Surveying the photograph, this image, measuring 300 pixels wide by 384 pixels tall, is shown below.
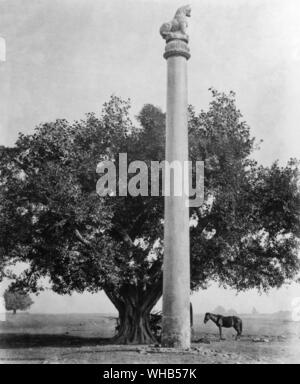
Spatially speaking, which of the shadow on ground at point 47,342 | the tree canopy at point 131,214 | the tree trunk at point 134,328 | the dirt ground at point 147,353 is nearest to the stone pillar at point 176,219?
the dirt ground at point 147,353

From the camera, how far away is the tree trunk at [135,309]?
24453mm

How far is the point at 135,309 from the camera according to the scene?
81.6 feet

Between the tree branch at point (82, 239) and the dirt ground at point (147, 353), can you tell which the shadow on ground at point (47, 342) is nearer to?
the dirt ground at point (147, 353)

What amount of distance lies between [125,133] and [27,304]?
42.1 metres

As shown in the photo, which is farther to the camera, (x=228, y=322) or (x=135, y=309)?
(x=228, y=322)

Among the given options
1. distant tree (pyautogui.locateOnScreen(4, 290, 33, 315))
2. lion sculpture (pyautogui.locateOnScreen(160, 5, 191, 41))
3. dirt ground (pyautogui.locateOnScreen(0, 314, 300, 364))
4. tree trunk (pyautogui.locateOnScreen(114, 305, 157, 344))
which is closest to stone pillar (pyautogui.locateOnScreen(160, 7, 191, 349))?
lion sculpture (pyautogui.locateOnScreen(160, 5, 191, 41))

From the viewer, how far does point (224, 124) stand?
2512 centimetres

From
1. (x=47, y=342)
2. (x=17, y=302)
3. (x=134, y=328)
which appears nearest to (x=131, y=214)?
(x=134, y=328)

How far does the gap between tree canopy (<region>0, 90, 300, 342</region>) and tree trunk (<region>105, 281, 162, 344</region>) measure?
48 mm

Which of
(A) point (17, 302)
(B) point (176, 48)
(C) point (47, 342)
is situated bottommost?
(C) point (47, 342)

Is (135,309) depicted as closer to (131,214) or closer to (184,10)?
(131,214)

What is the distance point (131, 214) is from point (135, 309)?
4.50m

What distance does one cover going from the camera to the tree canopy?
22.7 metres
